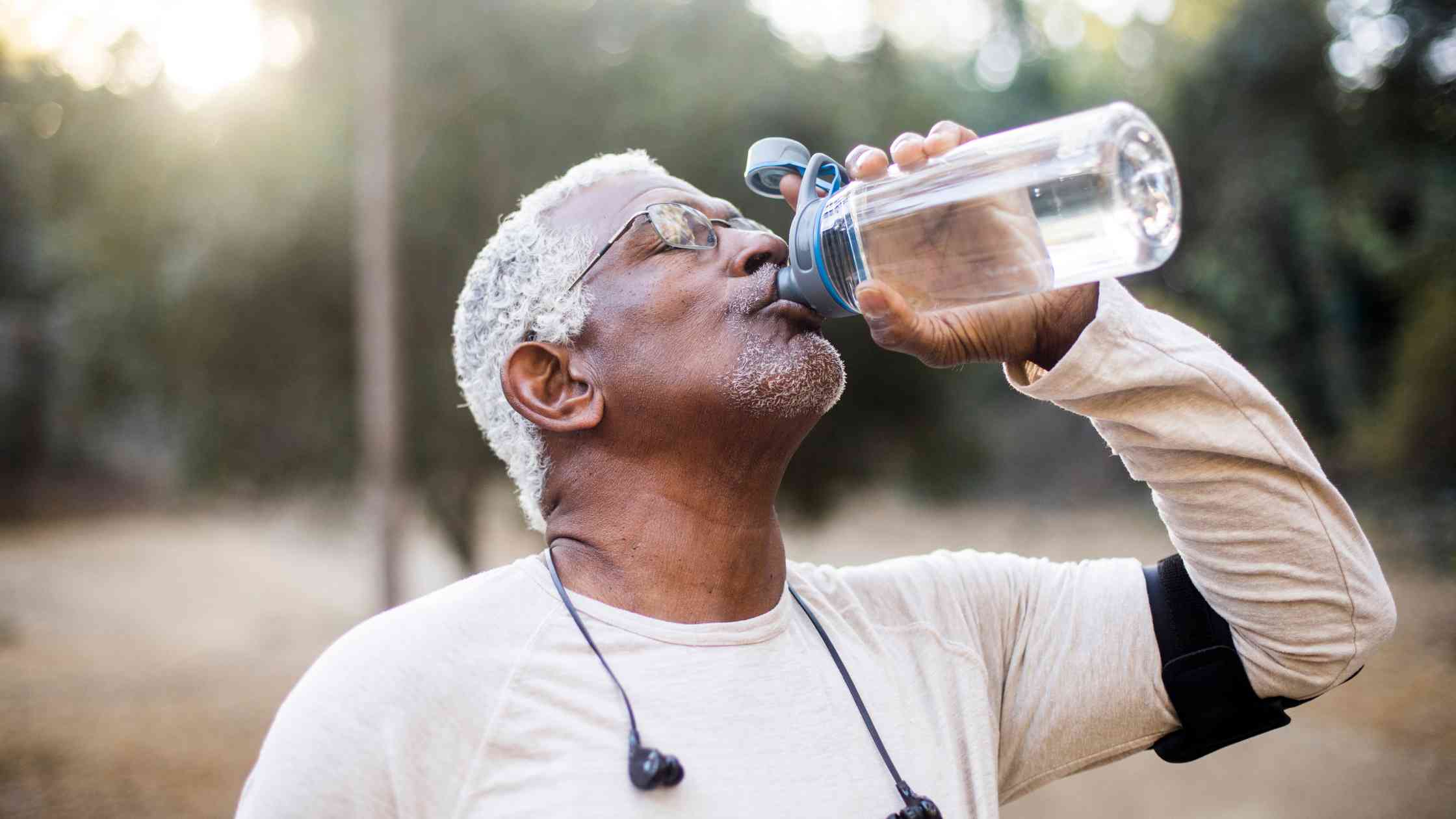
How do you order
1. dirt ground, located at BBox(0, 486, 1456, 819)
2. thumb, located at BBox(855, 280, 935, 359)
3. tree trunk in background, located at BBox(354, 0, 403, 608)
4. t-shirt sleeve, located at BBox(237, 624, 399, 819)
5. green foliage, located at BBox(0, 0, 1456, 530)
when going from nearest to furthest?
t-shirt sleeve, located at BBox(237, 624, 399, 819) < thumb, located at BBox(855, 280, 935, 359) < tree trunk in background, located at BBox(354, 0, 403, 608) < dirt ground, located at BBox(0, 486, 1456, 819) < green foliage, located at BBox(0, 0, 1456, 530)

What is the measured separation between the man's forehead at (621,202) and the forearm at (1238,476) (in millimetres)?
706

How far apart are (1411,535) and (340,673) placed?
11.2 meters

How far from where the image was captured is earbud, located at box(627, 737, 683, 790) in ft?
4.75

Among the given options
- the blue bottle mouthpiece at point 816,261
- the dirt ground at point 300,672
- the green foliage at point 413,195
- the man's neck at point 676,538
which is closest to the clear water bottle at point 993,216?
the blue bottle mouthpiece at point 816,261

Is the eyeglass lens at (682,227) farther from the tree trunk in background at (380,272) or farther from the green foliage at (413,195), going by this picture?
the tree trunk in background at (380,272)

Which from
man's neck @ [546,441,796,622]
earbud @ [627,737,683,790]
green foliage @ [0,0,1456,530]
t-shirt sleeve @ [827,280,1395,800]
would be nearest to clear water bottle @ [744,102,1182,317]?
t-shirt sleeve @ [827,280,1395,800]

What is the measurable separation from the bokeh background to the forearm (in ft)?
17.2

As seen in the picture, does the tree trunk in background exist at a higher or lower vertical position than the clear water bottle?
higher

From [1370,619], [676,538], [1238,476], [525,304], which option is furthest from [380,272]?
[1370,619]

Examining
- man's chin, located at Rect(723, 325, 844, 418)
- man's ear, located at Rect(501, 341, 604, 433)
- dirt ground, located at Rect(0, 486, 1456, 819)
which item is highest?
man's ear, located at Rect(501, 341, 604, 433)

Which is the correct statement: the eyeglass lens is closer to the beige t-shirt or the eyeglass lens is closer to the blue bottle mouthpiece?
the blue bottle mouthpiece

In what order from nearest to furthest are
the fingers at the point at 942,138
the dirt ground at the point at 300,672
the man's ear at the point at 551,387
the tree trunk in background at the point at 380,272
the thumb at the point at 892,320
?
the thumb at the point at 892,320, the fingers at the point at 942,138, the man's ear at the point at 551,387, the tree trunk in background at the point at 380,272, the dirt ground at the point at 300,672

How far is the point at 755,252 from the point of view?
1926mm

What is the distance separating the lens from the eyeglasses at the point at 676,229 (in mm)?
1965
